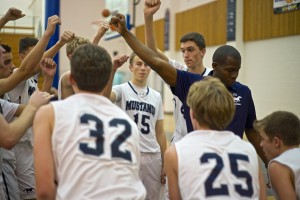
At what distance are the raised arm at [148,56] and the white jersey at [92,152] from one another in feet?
3.58

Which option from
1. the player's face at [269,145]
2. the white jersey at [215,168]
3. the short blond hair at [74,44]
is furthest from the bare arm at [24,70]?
the player's face at [269,145]

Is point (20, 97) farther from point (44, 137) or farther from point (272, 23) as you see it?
point (272, 23)

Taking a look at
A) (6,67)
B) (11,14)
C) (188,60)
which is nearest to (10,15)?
(11,14)

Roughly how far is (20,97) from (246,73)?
416 inches

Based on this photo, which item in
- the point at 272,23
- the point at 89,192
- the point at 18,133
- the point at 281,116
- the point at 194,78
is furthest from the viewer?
the point at 272,23

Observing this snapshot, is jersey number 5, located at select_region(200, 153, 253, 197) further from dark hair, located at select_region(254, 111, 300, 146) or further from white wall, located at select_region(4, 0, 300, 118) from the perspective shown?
white wall, located at select_region(4, 0, 300, 118)

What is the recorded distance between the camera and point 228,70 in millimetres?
3613

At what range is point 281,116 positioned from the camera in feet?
9.69

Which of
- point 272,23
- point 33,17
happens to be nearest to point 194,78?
point 33,17

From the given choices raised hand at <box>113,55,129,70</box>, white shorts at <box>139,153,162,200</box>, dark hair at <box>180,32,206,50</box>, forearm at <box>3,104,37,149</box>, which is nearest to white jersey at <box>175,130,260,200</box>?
forearm at <box>3,104,37,149</box>

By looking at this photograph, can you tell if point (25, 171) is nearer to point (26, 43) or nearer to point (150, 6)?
point (26, 43)

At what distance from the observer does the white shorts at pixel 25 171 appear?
15.3 feet

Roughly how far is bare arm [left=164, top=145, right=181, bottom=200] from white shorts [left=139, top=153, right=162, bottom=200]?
2564mm

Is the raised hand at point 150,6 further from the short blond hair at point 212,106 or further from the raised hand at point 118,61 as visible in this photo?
the short blond hair at point 212,106
